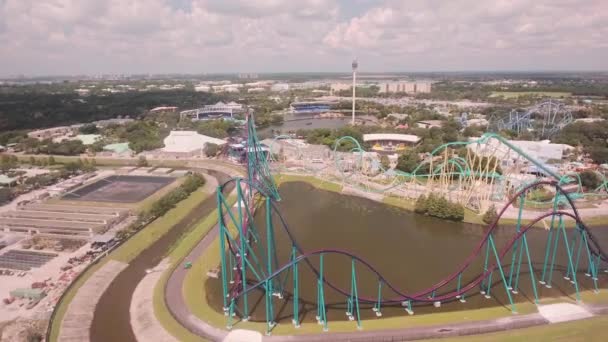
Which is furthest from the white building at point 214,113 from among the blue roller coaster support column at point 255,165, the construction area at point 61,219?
the construction area at point 61,219

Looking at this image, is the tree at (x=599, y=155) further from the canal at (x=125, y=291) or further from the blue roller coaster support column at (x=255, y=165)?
the canal at (x=125, y=291)

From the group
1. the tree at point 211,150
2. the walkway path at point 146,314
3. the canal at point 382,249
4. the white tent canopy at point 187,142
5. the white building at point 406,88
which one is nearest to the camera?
the walkway path at point 146,314

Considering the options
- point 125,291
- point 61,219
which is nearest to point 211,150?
point 61,219

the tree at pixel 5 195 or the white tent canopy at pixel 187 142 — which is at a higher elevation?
the white tent canopy at pixel 187 142

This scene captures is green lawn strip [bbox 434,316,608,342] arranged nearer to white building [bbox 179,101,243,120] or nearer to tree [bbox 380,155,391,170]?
tree [bbox 380,155,391,170]

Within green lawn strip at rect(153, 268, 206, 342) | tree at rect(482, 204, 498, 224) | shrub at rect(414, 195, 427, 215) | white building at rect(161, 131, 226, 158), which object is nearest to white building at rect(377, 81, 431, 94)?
white building at rect(161, 131, 226, 158)

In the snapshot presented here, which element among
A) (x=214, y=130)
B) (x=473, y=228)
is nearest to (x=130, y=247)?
(x=473, y=228)

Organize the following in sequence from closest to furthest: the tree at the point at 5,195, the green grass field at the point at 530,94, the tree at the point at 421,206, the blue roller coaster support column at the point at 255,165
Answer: the tree at the point at 421,206 → the blue roller coaster support column at the point at 255,165 → the tree at the point at 5,195 → the green grass field at the point at 530,94
